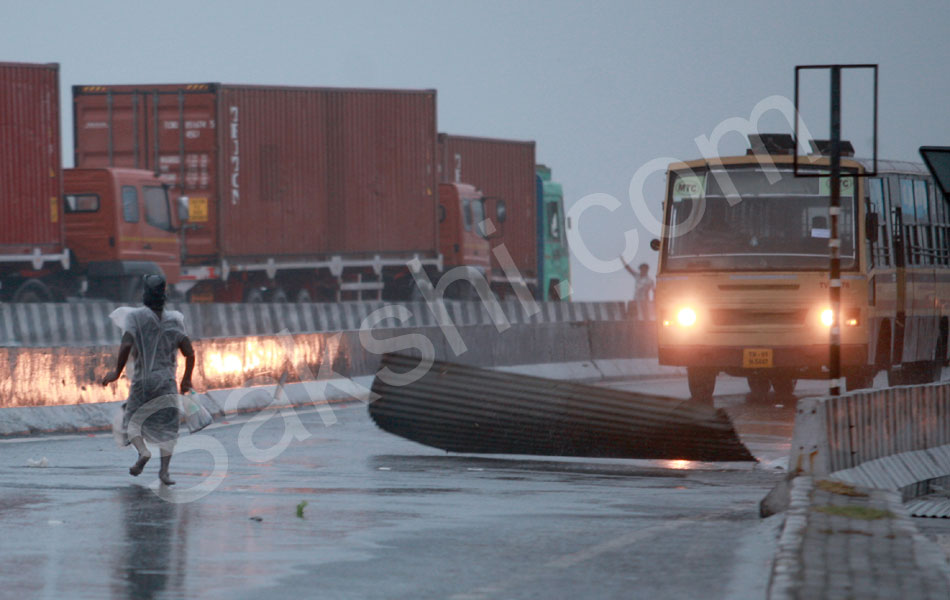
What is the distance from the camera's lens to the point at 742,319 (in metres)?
20.6

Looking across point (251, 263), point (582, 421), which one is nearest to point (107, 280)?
point (251, 263)

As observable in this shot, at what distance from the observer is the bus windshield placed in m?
20.5

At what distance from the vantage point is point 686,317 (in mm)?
20828

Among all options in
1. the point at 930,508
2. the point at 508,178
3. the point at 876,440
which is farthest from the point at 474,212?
the point at 876,440

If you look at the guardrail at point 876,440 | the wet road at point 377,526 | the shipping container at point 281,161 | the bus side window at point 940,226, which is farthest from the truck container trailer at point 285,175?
the guardrail at point 876,440

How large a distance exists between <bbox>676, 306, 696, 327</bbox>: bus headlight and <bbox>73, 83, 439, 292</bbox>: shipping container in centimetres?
1679

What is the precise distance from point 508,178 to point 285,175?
10093 millimetres

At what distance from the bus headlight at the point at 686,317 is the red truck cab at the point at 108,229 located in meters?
14.6

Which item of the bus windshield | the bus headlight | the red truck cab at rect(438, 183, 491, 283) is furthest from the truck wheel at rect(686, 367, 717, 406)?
the red truck cab at rect(438, 183, 491, 283)

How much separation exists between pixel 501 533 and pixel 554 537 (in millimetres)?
322

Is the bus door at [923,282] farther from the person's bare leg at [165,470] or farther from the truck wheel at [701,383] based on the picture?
the person's bare leg at [165,470]

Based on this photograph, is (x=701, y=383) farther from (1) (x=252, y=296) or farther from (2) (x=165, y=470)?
(1) (x=252, y=296)

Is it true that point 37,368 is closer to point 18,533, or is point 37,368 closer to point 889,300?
point 18,533

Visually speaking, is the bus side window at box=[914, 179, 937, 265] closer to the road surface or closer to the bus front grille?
the bus front grille
